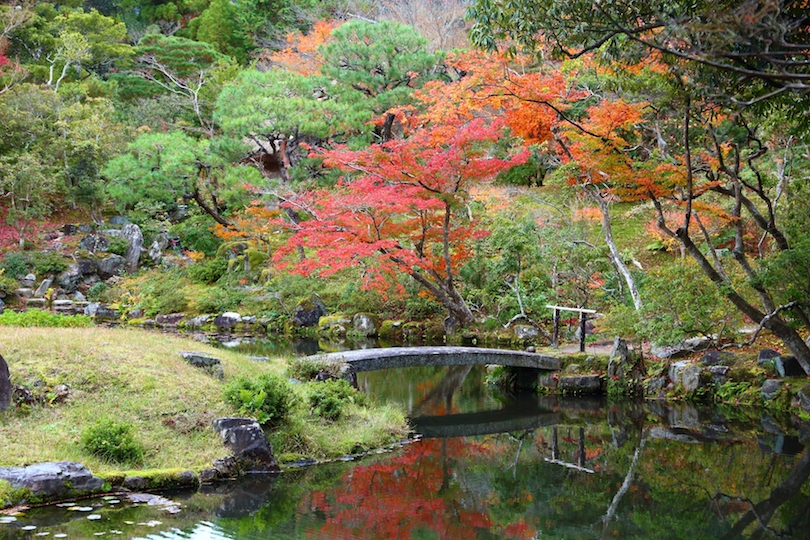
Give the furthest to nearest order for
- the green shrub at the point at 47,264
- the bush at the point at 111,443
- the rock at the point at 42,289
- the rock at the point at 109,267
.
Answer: the rock at the point at 109,267
the green shrub at the point at 47,264
the rock at the point at 42,289
the bush at the point at 111,443

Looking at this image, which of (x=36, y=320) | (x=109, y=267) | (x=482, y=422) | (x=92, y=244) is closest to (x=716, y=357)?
(x=482, y=422)

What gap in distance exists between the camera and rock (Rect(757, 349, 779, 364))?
36.6 feet

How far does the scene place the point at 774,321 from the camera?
935cm

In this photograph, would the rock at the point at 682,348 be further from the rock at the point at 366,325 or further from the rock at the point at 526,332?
the rock at the point at 366,325

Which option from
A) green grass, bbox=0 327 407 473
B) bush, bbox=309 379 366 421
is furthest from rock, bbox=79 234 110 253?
bush, bbox=309 379 366 421

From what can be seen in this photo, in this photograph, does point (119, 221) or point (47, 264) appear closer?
point (47, 264)

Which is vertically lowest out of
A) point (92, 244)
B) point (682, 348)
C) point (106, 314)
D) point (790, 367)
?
point (790, 367)

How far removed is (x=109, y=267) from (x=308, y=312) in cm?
701

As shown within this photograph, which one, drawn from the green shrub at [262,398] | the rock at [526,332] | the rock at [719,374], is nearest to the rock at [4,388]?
the green shrub at [262,398]

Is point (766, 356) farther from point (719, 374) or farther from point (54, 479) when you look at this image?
point (54, 479)

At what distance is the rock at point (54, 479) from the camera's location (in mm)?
5723

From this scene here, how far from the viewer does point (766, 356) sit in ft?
36.7

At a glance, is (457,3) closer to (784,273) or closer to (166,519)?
(784,273)

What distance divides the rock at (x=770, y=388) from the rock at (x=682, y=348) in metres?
1.41
